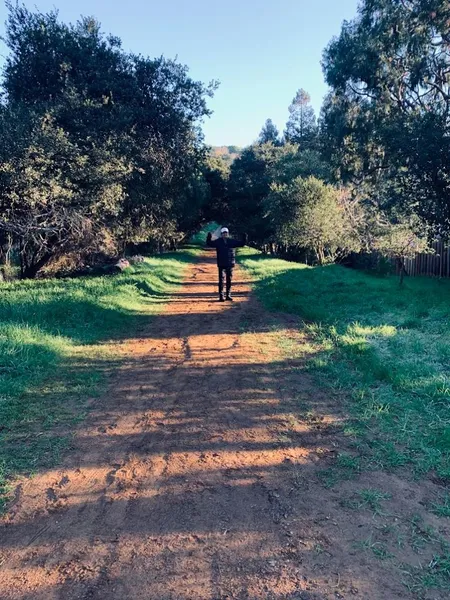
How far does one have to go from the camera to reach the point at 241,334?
303 inches

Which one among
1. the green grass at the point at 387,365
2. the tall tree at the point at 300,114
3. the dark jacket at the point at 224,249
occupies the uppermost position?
the tall tree at the point at 300,114

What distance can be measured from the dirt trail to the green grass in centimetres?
46

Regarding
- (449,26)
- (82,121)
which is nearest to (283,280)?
(82,121)

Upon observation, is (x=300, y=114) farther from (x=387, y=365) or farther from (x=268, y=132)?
(x=387, y=365)

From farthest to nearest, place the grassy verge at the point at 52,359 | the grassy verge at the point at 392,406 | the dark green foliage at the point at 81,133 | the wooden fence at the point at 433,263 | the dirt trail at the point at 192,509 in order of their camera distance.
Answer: the wooden fence at the point at 433,263, the dark green foliage at the point at 81,133, the grassy verge at the point at 52,359, the grassy verge at the point at 392,406, the dirt trail at the point at 192,509

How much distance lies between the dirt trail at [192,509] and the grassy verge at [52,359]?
304mm

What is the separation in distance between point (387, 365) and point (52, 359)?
4.79m

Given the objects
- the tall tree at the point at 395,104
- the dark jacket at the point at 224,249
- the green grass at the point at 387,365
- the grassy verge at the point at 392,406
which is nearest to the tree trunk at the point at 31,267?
the dark jacket at the point at 224,249

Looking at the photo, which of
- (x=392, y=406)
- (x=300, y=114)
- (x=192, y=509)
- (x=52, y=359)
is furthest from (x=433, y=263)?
(x=300, y=114)

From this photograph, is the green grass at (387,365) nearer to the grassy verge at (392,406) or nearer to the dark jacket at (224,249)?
the grassy verge at (392,406)

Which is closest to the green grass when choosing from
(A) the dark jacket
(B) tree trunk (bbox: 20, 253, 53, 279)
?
(A) the dark jacket

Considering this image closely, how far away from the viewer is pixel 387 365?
5.55 meters

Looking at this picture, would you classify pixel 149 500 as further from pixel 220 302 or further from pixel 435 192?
pixel 435 192

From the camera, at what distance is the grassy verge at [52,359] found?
385 centimetres
